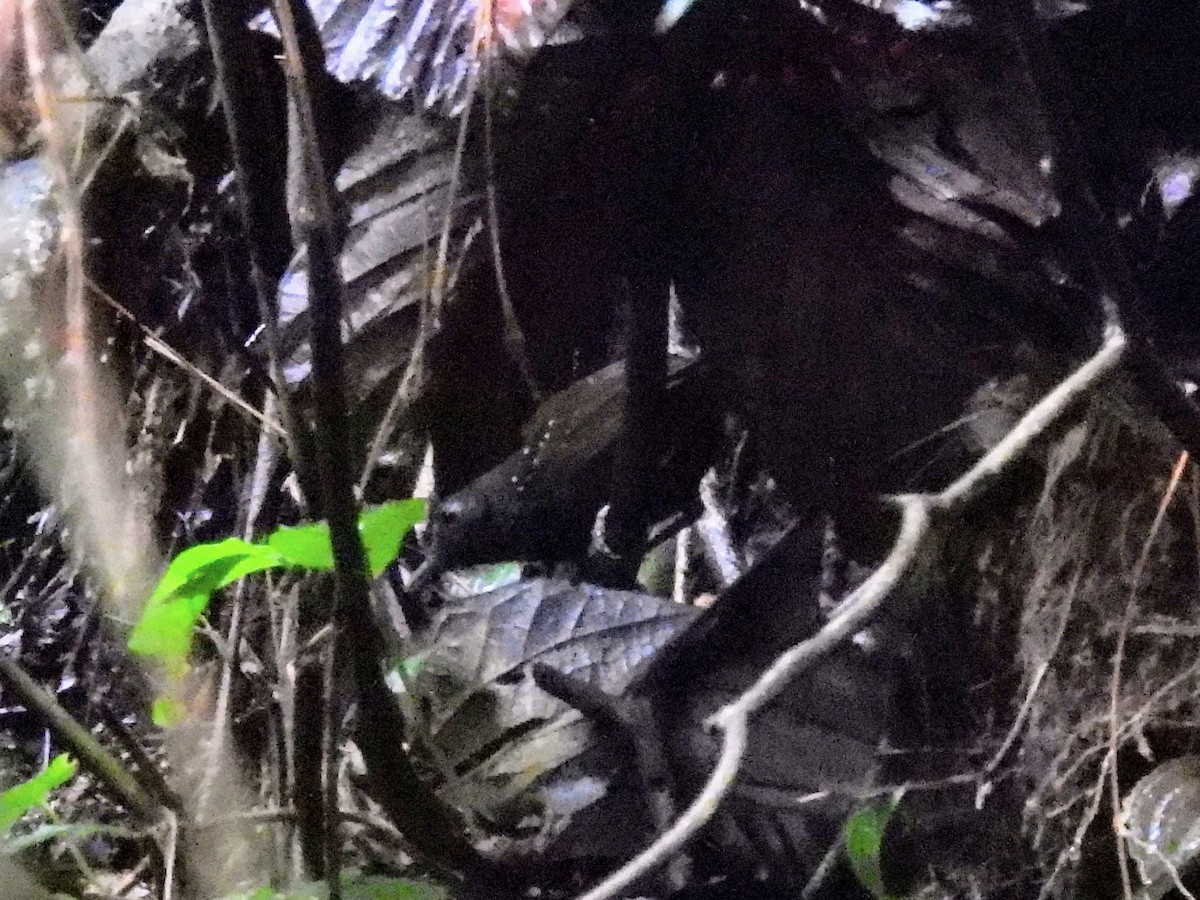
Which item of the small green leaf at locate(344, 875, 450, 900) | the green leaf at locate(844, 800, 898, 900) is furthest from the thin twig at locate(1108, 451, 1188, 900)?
the small green leaf at locate(344, 875, 450, 900)

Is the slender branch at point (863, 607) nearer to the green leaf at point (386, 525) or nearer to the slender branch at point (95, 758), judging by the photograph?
the green leaf at point (386, 525)

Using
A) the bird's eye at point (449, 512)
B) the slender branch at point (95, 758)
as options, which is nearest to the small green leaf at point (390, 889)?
the slender branch at point (95, 758)

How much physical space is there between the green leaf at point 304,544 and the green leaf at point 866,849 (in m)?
0.37

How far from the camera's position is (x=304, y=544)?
2.00ft

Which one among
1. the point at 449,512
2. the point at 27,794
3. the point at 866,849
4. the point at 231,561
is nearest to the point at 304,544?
the point at 231,561

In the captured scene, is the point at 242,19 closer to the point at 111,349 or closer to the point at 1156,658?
the point at 111,349

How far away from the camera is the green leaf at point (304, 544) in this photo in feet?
1.98

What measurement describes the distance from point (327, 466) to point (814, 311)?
487 mm

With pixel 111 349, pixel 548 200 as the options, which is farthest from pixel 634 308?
pixel 111 349

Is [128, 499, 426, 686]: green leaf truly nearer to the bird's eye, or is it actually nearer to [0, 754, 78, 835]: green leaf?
[0, 754, 78, 835]: green leaf

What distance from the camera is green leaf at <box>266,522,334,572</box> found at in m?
0.60

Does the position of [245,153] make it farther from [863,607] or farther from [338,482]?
[863,607]

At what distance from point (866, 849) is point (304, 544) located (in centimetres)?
39

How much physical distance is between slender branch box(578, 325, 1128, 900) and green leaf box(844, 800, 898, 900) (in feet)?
0.68
